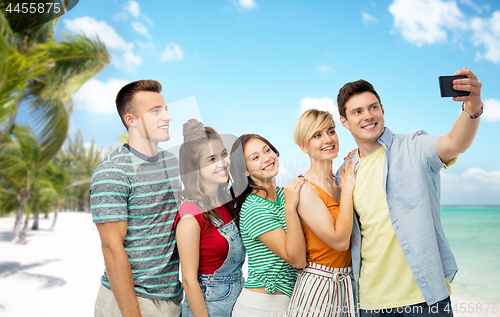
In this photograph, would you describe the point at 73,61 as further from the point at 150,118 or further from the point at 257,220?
the point at 257,220

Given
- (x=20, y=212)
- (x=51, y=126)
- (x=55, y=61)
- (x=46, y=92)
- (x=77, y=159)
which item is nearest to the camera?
(x=55, y=61)

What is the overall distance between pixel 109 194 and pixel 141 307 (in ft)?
2.34

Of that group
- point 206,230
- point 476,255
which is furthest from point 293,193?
point 476,255

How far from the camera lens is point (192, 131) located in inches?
87.0

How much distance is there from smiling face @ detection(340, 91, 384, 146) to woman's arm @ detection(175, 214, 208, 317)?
3.93 ft

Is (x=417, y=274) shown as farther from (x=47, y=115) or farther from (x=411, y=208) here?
(x=47, y=115)

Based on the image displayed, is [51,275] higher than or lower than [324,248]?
lower

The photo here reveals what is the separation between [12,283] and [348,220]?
11353 millimetres

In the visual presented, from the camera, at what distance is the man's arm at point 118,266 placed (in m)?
1.89

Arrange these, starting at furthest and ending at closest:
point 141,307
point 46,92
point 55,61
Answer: point 46,92, point 55,61, point 141,307

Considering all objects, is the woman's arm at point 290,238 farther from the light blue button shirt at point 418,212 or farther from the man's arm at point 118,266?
the man's arm at point 118,266

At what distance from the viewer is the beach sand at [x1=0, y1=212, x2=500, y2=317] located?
793 cm

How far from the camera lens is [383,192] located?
6.70 feet

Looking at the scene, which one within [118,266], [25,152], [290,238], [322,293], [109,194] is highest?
[25,152]
